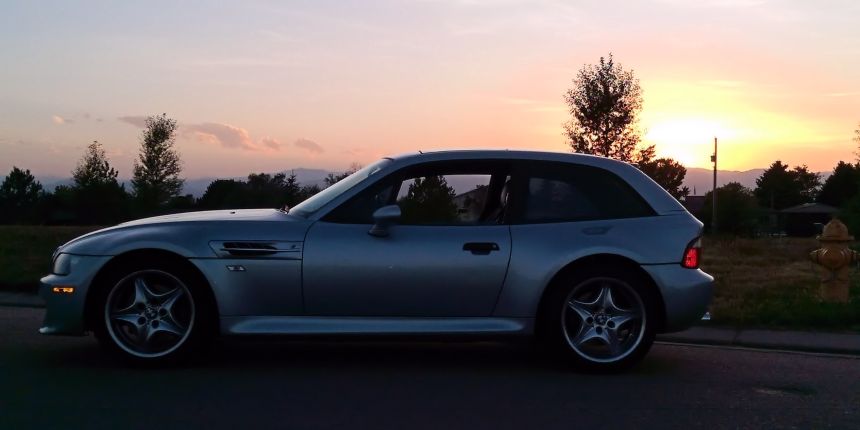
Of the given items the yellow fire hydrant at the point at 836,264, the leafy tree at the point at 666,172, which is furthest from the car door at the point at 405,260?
the leafy tree at the point at 666,172

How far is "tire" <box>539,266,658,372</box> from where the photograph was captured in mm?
6188

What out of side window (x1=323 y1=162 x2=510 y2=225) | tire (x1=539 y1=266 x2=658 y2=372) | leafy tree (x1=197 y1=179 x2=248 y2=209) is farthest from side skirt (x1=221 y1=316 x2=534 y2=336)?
leafy tree (x1=197 y1=179 x2=248 y2=209)

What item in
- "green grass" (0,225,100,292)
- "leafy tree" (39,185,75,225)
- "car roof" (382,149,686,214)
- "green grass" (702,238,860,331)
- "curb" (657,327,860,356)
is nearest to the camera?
"car roof" (382,149,686,214)

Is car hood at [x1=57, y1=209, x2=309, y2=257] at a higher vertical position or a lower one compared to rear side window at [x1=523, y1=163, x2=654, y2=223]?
lower

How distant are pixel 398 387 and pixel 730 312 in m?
4.41

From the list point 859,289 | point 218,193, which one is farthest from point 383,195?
point 218,193

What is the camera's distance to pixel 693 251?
250 inches

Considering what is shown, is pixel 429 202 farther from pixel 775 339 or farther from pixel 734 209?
pixel 734 209

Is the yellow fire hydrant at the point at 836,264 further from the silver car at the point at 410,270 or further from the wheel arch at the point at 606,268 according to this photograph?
the wheel arch at the point at 606,268

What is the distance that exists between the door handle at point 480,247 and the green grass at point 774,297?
11.2ft

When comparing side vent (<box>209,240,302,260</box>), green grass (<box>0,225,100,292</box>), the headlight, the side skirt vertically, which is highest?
side vent (<box>209,240,302,260</box>)

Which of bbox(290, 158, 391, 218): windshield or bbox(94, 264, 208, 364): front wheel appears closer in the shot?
bbox(94, 264, 208, 364): front wheel

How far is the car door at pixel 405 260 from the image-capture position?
236 inches

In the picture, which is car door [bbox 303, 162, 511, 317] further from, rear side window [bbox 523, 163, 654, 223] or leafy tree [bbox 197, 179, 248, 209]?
leafy tree [bbox 197, 179, 248, 209]
